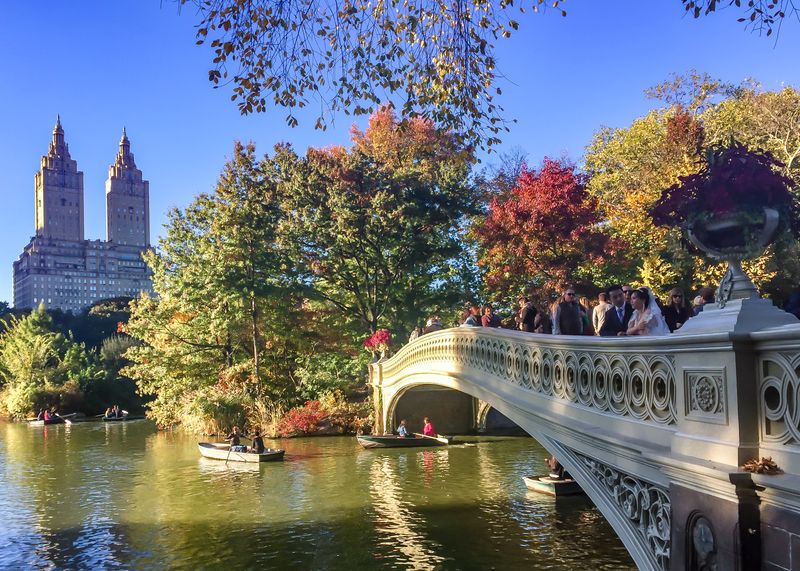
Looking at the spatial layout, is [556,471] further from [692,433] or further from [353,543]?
[692,433]

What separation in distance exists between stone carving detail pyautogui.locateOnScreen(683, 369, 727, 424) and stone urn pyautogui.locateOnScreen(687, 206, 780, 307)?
0.48 metres

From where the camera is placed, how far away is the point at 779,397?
14.2 feet

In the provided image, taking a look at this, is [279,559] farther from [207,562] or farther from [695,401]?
[695,401]

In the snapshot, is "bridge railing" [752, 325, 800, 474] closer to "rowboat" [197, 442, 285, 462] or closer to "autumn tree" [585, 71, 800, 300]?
"autumn tree" [585, 71, 800, 300]

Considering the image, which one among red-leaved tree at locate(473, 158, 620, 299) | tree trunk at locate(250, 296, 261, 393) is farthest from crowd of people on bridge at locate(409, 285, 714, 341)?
tree trunk at locate(250, 296, 261, 393)

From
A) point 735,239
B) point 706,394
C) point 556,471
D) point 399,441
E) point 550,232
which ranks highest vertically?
point 550,232

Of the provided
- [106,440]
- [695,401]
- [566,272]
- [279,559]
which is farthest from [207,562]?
[106,440]

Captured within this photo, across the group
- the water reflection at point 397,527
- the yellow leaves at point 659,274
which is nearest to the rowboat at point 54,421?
the water reflection at point 397,527

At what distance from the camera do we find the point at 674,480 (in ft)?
17.0

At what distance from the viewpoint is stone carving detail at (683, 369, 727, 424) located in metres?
4.67

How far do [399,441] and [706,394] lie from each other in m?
21.1

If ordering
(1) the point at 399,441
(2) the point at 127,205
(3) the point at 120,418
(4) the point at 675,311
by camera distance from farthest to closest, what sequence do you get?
(2) the point at 127,205, (3) the point at 120,418, (1) the point at 399,441, (4) the point at 675,311

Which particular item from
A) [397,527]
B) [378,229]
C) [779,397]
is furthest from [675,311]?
[378,229]

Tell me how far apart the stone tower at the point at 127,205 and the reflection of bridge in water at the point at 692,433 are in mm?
166214
